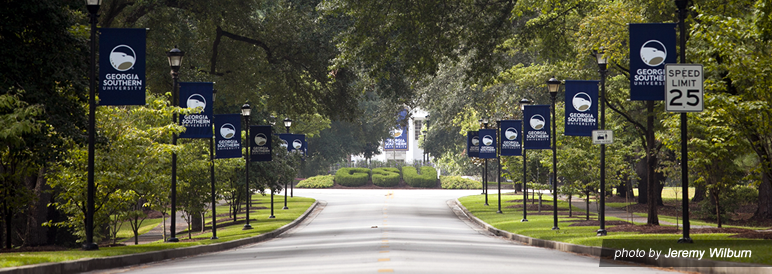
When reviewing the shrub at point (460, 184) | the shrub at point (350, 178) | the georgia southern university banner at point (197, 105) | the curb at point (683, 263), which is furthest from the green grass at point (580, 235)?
the shrub at point (350, 178)

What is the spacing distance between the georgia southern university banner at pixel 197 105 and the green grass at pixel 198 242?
3015 mm

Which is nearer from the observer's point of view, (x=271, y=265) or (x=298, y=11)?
(x=271, y=265)

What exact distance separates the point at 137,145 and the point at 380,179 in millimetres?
56200

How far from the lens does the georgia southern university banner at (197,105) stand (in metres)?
22.0

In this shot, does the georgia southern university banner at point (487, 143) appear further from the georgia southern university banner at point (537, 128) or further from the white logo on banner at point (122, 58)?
the white logo on banner at point (122, 58)

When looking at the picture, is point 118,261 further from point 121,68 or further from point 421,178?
point 421,178

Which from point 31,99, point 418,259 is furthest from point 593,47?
point 31,99

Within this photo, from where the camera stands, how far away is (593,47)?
23.4 metres

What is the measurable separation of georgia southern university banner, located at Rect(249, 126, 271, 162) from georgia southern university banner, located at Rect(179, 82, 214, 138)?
930cm

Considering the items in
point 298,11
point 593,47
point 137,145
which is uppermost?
point 298,11

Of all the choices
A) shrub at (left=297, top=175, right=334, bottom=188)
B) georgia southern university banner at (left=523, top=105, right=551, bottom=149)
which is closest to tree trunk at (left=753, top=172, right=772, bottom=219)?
georgia southern university banner at (left=523, top=105, right=551, bottom=149)

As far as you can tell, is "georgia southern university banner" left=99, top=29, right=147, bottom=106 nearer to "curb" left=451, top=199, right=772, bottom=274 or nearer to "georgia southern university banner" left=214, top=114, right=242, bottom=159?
"georgia southern university banner" left=214, top=114, right=242, bottom=159

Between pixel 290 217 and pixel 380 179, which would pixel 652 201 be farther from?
pixel 380 179

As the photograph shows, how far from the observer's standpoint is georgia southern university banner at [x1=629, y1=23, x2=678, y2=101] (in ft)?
58.0
